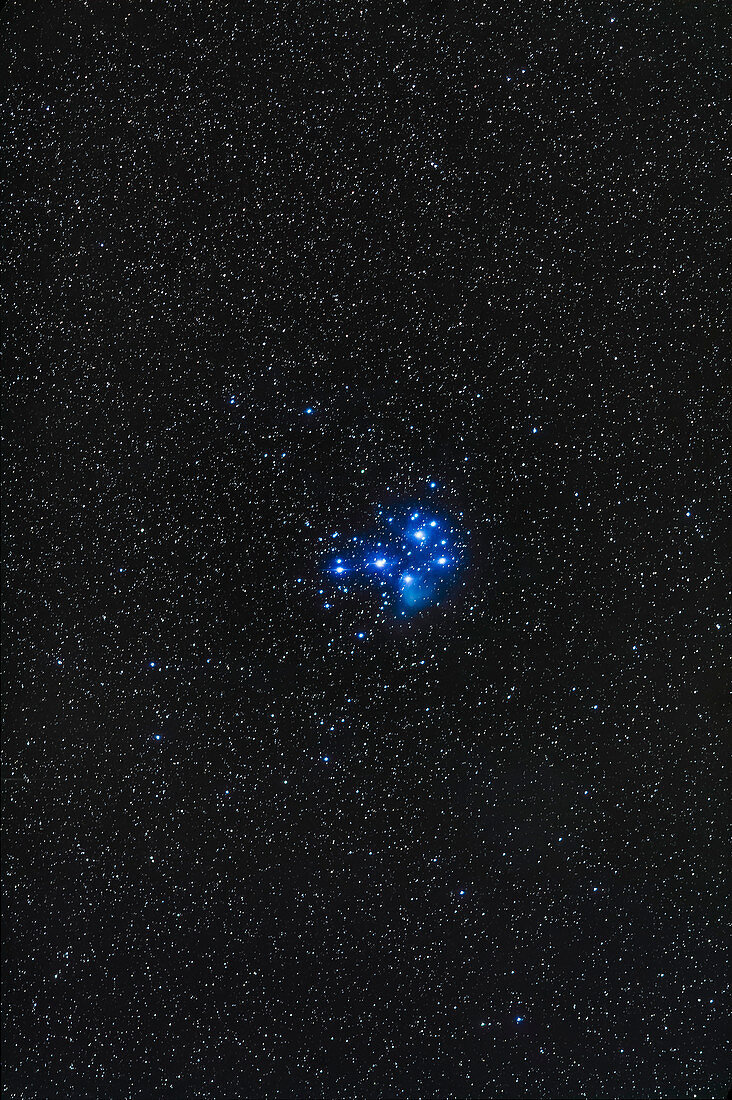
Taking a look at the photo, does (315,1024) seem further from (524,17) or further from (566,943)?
(524,17)

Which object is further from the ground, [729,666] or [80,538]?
[80,538]

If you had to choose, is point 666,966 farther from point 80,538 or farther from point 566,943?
point 80,538

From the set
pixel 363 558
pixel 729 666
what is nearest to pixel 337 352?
pixel 363 558

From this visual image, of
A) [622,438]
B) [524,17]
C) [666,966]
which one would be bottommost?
[666,966]

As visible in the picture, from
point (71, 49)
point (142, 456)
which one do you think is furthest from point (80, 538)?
point (71, 49)
